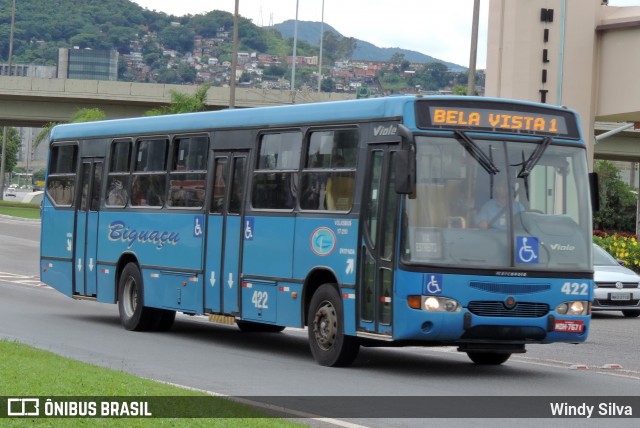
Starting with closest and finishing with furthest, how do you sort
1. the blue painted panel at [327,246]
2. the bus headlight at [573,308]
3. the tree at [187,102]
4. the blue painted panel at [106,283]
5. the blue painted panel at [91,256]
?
the bus headlight at [573,308]
the blue painted panel at [327,246]
the blue painted panel at [106,283]
the blue painted panel at [91,256]
the tree at [187,102]

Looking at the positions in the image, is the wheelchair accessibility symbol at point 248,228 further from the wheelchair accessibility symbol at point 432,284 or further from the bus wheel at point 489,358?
the wheelchair accessibility symbol at point 432,284

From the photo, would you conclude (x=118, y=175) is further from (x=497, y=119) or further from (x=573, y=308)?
(x=573, y=308)

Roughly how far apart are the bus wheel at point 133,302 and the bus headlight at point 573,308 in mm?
7268

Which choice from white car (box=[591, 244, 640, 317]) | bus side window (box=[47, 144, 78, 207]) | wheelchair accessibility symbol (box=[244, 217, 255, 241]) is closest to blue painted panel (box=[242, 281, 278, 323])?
wheelchair accessibility symbol (box=[244, 217, 255, 241])

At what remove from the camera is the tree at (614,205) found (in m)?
76.8

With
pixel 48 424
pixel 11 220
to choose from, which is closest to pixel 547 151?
pixel 48 424

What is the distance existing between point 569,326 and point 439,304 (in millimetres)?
1535

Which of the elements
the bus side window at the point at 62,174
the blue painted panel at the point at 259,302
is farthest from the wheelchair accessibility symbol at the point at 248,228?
the bus side window at the point at 62,174

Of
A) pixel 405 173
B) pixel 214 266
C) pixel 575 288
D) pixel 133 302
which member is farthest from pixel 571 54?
pixel 405 173

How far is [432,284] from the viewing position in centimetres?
1403

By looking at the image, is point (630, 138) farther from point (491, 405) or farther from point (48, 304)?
point (491, 405)

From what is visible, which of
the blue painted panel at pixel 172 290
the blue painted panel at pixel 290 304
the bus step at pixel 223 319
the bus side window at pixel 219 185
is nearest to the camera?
the blue painted panel at pixel 290 304

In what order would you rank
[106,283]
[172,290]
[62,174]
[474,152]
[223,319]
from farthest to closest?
[62,174] < [106,283] < [172,290] < [223,319] < [474,152]

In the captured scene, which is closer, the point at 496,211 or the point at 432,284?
the point at 432,284
